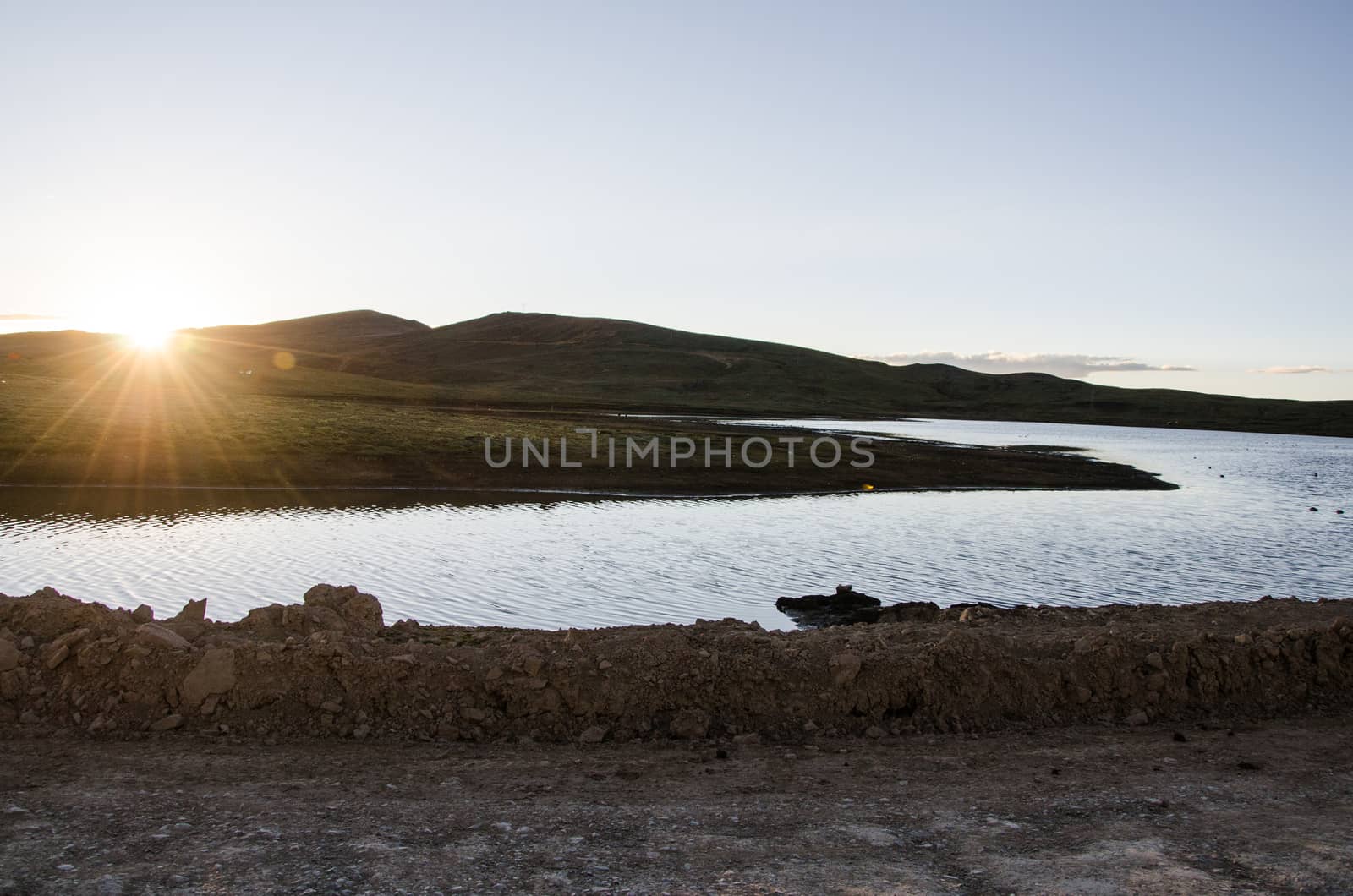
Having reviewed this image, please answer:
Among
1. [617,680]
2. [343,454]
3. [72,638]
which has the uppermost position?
[343,454]

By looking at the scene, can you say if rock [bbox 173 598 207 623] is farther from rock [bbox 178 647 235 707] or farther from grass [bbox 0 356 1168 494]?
grass [bbox 0 356 1168 494]

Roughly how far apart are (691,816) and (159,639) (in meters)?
5.81

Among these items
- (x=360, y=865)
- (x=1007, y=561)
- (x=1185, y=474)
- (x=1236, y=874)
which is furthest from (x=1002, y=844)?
(x=1185, y=474)

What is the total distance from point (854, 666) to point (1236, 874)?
14.0 ft

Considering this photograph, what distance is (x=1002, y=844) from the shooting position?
7.09 meters

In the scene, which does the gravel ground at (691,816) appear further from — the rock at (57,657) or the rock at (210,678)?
the rock at (57,657)

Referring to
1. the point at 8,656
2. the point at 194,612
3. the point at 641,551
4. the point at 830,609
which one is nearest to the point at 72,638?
the point at 8,656

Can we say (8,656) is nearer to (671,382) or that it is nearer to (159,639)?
(159,639)

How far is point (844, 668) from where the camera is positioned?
1035cm

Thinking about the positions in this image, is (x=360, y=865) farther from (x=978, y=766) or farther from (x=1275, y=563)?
(x=1275, y=563)

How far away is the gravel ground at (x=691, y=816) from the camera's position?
646 cm

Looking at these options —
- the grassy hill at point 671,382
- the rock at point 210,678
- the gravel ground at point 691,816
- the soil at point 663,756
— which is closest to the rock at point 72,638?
the soil at point 663,756

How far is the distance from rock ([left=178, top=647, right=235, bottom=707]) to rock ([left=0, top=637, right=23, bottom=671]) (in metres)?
1.71

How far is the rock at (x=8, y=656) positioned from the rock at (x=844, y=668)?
8.07 metres
